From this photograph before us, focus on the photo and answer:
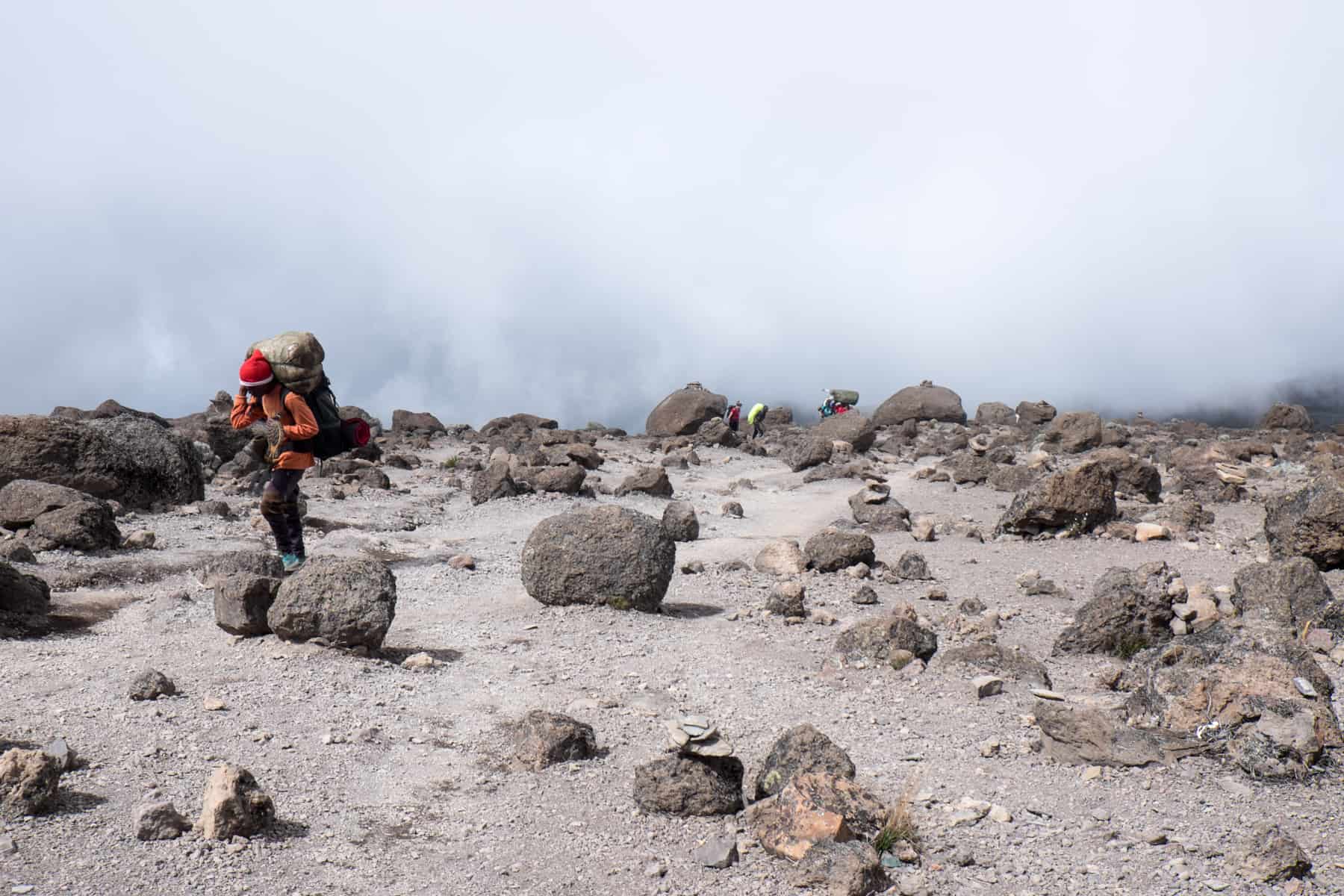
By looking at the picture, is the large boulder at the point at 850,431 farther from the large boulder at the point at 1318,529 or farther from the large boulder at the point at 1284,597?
the large boulder at the point at 1284,597

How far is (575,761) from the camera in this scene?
5.34 metres

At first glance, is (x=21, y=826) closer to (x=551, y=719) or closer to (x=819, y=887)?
(x=551, y=719)

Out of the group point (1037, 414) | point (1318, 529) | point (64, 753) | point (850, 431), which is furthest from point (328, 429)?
point (1037, 414)

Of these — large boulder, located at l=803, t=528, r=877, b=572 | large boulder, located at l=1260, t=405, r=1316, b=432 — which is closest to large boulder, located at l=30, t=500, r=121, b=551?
large boulder, located at l=803, t=528, r=877, b=572

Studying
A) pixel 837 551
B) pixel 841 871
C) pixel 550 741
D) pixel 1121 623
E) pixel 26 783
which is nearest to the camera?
pixel 841 871

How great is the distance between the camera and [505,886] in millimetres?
4086

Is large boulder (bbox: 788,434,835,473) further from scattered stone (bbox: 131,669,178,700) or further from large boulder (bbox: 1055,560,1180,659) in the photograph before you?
scattered stone (bbox: 131,669,178,700)

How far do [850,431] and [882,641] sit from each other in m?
19.4

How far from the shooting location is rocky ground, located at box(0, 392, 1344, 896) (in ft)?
13.8

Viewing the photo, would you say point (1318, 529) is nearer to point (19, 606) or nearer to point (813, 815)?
point (813, 815)

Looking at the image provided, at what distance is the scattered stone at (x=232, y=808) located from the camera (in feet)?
13.8

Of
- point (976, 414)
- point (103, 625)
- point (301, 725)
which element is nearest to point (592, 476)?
point (103, 625)

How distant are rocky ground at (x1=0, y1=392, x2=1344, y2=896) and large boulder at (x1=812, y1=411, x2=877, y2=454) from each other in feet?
49.5

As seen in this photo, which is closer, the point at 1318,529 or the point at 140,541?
the point at 1318,529
